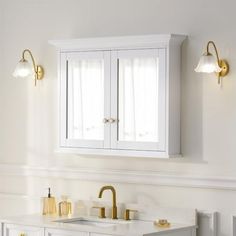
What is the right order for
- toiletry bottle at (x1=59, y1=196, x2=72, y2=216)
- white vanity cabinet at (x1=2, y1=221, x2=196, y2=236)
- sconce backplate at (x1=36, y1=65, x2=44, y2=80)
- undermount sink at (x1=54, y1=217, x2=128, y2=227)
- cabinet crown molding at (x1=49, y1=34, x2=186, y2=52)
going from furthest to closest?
sconce backplate at (x1=36, y1=65, x2=44, y2=80) → toiletry bottle at (x1=59, y1=196, x2=72, y2=216) → undermount sink at (x1=54, y1=217, x2=128, y2=227) → cabinet crown molding at (x1=49, y1=34, x2=186, y2=52) → white vanity cabinet at (x1=2, y1=221, x2=196, y2=236)

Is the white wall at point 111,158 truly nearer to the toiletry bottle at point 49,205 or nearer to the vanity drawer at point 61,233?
the toiletry bottle at point 49,205

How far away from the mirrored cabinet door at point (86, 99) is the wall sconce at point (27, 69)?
277 millimetres

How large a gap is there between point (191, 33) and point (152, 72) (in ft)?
1.13

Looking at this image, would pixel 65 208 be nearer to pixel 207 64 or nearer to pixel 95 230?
pixel 95 230

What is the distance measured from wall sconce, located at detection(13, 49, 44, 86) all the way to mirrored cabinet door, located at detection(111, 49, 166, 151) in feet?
2.20

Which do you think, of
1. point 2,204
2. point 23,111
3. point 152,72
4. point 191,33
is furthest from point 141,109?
point 2,204

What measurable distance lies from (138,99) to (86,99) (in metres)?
0.40

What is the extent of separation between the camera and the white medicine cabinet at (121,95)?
187 inches

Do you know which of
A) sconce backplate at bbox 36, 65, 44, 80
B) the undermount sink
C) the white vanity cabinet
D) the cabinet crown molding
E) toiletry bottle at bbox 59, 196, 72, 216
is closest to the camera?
the white vanity cabinet

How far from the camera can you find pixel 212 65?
454 cm

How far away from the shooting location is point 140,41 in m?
4.79

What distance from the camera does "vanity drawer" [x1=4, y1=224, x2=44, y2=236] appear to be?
481cm

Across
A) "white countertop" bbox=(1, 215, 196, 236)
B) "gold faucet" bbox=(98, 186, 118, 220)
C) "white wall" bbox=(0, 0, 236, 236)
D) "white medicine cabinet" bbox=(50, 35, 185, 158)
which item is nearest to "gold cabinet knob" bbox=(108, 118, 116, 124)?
"white medicine cabinet" bbox=(50, 35, 185, 158)

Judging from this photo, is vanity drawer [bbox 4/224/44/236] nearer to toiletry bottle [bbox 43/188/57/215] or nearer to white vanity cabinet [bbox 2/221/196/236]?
white vanity cabinet [bbox 2/221/196/236]
